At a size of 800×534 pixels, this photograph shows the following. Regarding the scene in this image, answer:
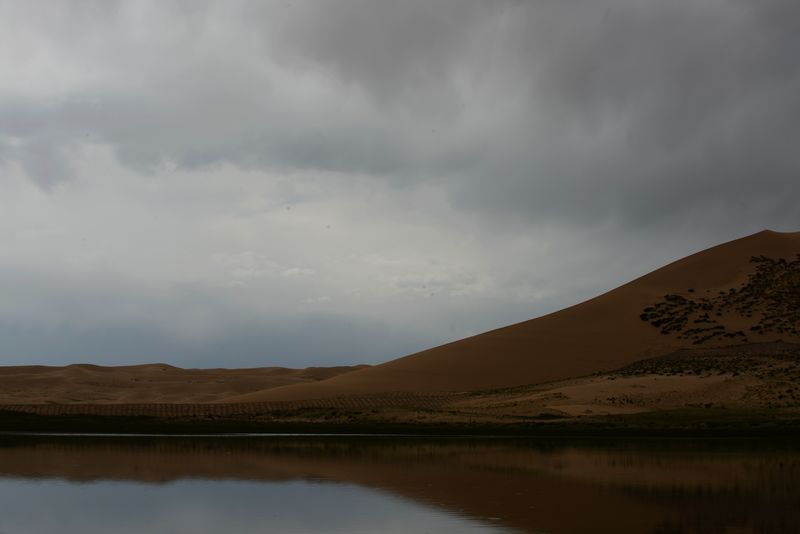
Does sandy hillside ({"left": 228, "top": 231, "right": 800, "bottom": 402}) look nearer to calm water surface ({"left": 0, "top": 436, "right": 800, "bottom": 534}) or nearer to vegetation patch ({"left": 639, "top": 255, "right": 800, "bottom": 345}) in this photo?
vegetation patch ({"left": 639, "top": 255, "right": 800, "bottom": 345})

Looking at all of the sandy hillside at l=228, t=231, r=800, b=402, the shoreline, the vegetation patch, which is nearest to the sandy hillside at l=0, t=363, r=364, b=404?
the sandy hillside at l=228, t=231, r=800, b=402

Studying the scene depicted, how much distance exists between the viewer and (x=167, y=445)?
31172mm

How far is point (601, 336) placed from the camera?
70875 millimetres

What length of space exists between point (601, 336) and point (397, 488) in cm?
5376

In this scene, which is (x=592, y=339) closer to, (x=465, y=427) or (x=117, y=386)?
(x=465, y=427)

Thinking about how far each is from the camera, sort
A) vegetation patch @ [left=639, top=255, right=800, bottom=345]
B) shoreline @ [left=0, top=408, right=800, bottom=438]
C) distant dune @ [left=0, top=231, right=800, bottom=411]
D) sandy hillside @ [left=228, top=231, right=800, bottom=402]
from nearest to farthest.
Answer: shoreline @ [left=0, top=408, right=800, bottom=438], vegetation patch @ [left=639, top=255, right=800, bottom=345], distant dune @ [left=0, top=231, right=800, bottom=411], sandy hillside @ [left=228, top=231, right=800, bottom=402]

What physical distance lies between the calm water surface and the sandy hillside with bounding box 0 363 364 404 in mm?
42307

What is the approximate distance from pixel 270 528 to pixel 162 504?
354 centimetres

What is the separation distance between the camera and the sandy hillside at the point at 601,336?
63156mm

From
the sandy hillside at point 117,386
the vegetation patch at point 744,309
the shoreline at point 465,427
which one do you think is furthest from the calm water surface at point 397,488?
the sandy hillside at point 117,386

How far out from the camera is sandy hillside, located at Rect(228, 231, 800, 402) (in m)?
63.2

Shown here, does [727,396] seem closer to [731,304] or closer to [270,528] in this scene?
[731,304]

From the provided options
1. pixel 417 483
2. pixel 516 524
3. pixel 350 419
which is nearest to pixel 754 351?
pixel 350 419

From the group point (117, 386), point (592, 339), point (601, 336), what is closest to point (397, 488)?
point (592, 339)
